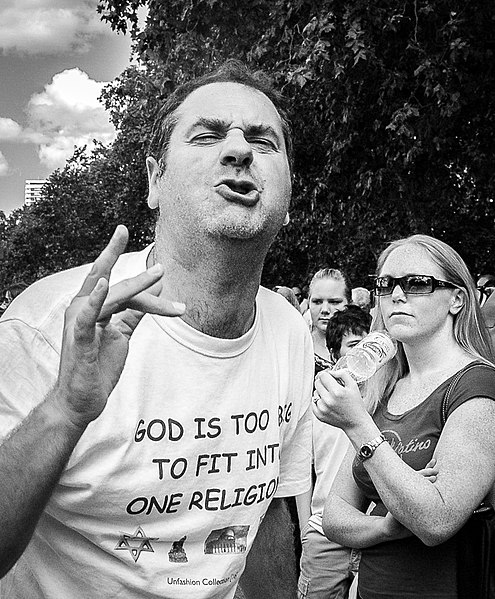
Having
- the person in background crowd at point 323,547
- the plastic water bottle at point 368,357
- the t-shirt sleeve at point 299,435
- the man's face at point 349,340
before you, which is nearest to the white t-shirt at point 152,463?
the t-shirt sleeve at point 299,435

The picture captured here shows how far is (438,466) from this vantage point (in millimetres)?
2430

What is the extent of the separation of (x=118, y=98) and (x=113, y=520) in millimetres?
26351

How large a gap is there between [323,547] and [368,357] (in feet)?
3.74

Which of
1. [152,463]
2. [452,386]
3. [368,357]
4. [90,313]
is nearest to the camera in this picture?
[90,313]

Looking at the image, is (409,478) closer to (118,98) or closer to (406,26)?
(406,26)

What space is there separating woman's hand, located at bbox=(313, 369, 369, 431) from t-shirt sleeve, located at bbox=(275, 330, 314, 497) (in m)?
0.05

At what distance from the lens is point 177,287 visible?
2158 millimetres

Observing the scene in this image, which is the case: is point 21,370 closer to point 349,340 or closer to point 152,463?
point 152,463

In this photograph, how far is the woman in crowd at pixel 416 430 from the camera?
2.41m

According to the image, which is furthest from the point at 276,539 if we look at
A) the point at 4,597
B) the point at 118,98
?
the point at 118,98

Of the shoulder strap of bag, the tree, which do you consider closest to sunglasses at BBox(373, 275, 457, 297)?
the shoulder strap of bag

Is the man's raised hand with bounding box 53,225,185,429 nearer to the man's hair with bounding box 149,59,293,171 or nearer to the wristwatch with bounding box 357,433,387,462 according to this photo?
the man's hair with bounding box 149,59,293,171

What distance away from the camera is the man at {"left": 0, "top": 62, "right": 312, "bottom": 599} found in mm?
1904

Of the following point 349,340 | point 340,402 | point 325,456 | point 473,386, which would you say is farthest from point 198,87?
point 349,340
